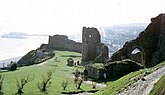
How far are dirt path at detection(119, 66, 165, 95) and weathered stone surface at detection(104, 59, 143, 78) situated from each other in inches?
1127

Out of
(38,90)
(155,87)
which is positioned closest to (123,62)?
(38,90)

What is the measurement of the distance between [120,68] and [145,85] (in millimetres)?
32032

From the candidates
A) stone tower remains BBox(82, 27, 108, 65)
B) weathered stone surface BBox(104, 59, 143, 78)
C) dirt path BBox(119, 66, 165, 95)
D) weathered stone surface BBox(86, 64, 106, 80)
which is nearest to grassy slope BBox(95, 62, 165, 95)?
dirt path BBox(119, 66, 165, 95)

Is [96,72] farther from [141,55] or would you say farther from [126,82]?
[126,82]

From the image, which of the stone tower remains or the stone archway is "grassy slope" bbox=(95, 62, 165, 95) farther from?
the stone tower remains

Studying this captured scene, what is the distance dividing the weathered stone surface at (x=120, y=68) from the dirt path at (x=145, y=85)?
28633mm

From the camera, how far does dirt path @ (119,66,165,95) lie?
75.3ft

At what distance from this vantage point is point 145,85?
23.5 metres

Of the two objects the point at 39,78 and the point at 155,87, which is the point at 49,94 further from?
the point at 155,87

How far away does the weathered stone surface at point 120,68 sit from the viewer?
54.9 meters

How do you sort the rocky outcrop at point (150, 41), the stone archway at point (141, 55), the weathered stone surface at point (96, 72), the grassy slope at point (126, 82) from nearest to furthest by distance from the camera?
the grassy slope at point (126, 82) → the weathered stone surface at point (96, 72) → the rocky outcrop at point (150, 41) → the stone archway at point (141, 55)

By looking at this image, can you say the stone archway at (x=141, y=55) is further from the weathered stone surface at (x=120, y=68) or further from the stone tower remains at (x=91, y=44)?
the stone tower remains at (x=91, y=44)

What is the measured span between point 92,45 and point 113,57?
1901 centimetres

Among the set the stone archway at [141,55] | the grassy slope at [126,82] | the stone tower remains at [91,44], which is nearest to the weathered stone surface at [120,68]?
the stone archway at [141,55]
